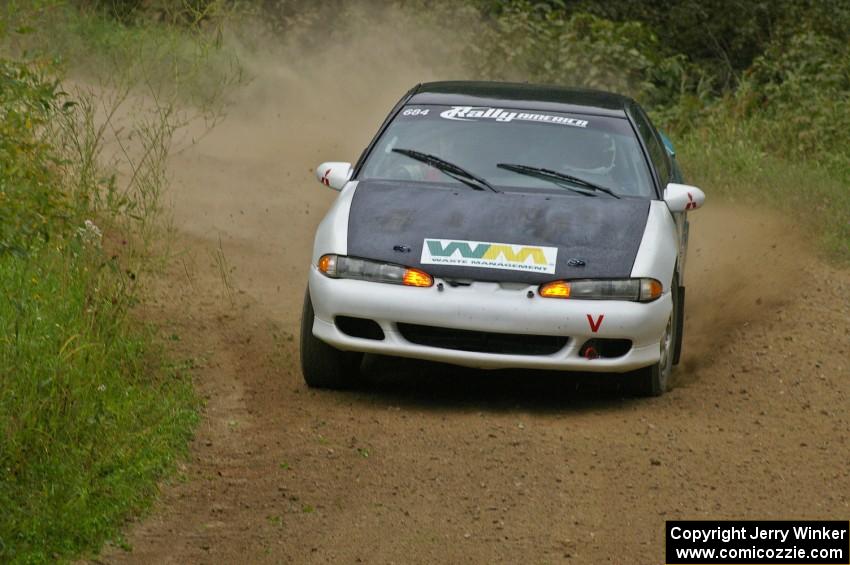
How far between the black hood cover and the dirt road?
2.47ft

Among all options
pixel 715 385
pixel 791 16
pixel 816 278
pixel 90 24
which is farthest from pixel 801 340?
pixel 791 16

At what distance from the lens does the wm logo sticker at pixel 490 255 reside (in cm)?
698

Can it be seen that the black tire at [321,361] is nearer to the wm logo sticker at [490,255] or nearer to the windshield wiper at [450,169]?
the wm logo sticker at [490,255]

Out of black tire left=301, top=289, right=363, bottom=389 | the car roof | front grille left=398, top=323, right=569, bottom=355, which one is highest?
the car roof

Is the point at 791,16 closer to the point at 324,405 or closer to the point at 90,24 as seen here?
the point at 90,24

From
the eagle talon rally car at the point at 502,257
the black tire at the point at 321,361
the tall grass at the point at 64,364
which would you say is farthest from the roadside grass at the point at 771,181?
the tall grass at the point at 64,364

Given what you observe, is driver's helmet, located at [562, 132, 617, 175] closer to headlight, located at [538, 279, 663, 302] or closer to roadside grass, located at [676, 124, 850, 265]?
headlight, located at [538, 279, 663, 302]

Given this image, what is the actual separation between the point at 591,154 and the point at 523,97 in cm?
70

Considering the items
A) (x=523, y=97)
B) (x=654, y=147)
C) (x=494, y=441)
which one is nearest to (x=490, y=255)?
(x=494, y=441)

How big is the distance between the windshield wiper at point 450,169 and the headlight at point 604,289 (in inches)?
36.8

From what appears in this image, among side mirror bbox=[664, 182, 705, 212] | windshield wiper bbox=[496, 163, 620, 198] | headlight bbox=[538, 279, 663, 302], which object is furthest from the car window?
headlight bbox=[538, 279, 663, 302]

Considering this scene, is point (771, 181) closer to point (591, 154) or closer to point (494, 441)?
point (591, 154)

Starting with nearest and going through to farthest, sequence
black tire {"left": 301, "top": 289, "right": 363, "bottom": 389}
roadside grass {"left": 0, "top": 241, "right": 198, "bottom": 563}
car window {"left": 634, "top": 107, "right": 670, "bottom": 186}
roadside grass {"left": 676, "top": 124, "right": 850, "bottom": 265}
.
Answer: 1. roadside grass {"left": 0, "top": 241, "right": 198, "bottom": 563}
2. black tire {"left": 301, "top": 289, "right": 363, "bottom": 389}
3. car window {"left": 634, "top": 107, "right": 670, "bottom": 186}
4. roadside grass {"left": 676, "top": 124, "right": 850, "bottom": 265}

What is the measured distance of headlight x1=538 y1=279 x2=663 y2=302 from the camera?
6.96 m
